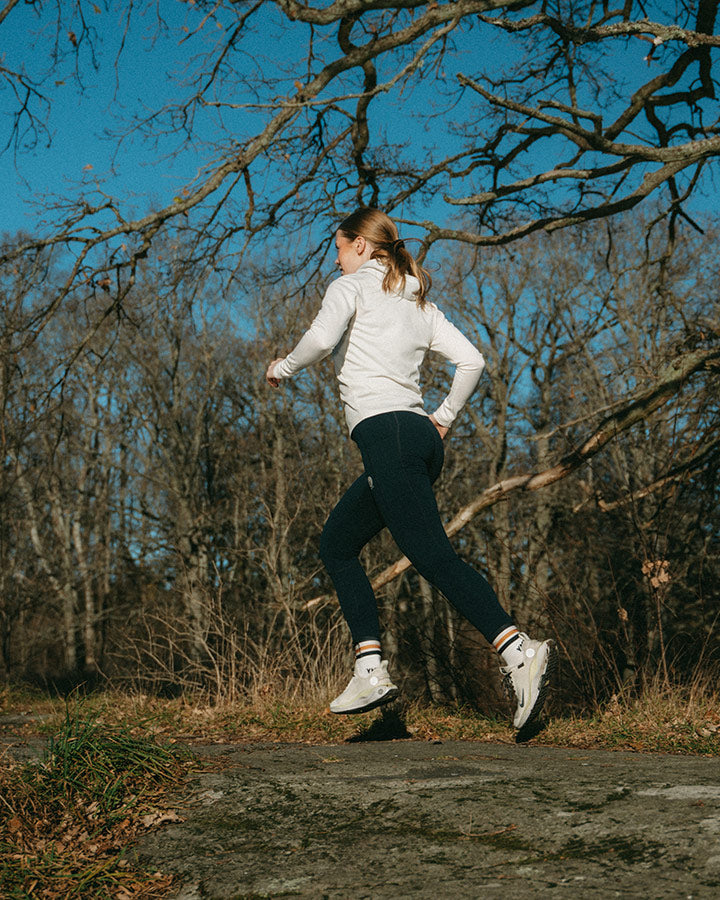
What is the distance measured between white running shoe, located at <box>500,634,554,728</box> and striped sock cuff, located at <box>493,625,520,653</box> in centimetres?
4

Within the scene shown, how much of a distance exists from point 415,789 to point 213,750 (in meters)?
1.19

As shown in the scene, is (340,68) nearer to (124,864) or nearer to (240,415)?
(124,864)

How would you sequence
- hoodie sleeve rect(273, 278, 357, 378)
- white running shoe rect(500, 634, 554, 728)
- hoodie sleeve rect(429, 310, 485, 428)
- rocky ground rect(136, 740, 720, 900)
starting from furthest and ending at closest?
hoodie sleeve rect(429, 310, 485, 428) < hoodie sleeve rect(273, 278, 357, 378) < white running shoe rect(500, 634, 554, 728) < rocky ground rect(136, 740, 720, 900)

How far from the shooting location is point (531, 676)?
2809mm

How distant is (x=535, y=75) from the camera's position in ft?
21.8

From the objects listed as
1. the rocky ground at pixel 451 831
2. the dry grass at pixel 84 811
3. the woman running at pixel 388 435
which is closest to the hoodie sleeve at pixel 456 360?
the woman running at pixel 388 435

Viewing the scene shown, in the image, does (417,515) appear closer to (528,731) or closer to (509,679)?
(509,679)

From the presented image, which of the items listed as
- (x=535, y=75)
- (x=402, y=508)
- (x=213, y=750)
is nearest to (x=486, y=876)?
(x=402, y=508)

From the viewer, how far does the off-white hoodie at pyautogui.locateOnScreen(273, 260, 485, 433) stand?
297 cm

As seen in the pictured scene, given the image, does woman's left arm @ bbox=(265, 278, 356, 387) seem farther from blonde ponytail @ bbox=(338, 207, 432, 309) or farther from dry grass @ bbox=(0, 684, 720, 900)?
dry grass @ bbox=(0, 684, 720, 900)

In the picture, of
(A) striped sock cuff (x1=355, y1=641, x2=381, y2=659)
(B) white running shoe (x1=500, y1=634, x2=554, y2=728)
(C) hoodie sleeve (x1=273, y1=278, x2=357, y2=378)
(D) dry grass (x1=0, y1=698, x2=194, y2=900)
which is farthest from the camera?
(A) striped sock cuff (x1=355, y1=641, x2=381, y2=659)

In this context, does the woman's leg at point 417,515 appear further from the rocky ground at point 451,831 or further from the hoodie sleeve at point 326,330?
the rocky ground at point 451,831

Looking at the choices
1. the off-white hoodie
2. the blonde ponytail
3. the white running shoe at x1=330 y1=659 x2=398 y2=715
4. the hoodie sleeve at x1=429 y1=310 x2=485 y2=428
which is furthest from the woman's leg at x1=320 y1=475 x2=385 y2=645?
the blonde ponytail

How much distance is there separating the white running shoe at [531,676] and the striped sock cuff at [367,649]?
0.53 m
